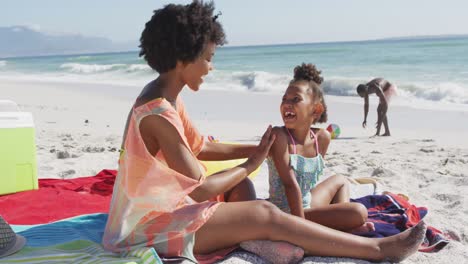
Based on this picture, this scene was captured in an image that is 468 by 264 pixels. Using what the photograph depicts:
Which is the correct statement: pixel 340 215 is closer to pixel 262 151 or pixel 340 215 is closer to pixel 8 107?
pixel 262 151

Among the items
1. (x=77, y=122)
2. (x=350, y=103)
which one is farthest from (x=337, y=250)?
(x=350, y=103)

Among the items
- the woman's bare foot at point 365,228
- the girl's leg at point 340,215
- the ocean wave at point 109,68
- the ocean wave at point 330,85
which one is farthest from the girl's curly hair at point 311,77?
the ocean wave at point 109,68

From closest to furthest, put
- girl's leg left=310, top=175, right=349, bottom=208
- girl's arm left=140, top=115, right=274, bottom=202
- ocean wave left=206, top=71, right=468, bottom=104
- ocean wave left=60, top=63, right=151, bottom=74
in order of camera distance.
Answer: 1. girl's arm left=140, top=115, right=274, bottom=202
2. girl's leg left=310, top=175, right=349, bottom=208
3. ocean wave left=206, top=71, right=468, bottom=104
4. ocean wave left=60, top=63, right=151, bottom=74

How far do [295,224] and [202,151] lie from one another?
2.93 feet

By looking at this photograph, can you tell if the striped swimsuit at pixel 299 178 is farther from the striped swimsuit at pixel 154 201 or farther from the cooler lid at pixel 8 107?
the cooler lid at pixel 8 107

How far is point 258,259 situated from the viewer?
281 centimetres

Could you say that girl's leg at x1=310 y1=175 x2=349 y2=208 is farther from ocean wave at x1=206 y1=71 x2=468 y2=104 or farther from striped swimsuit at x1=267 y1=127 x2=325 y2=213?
ocean wave at x1=206 y1=71 x2=468 y2=104

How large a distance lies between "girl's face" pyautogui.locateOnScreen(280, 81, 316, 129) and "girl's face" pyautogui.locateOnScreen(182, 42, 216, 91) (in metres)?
0.74

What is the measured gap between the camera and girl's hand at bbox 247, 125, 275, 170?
289 cm

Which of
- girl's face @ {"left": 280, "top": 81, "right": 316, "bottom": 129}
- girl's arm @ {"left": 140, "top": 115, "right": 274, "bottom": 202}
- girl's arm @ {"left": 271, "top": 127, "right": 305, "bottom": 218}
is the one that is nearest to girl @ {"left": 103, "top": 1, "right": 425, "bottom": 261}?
girl's arm @ {"left": 140, "top": 115, "right": 274, "bottom": 202}

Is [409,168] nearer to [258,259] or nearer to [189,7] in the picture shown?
[258,259]

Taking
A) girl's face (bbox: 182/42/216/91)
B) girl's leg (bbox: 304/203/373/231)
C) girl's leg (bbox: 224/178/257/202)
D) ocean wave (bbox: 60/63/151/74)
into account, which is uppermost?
girl's face (bbox: 182/42/216/91)

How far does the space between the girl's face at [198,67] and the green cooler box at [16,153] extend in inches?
80.8

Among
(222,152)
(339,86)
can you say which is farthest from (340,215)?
(339,86)
